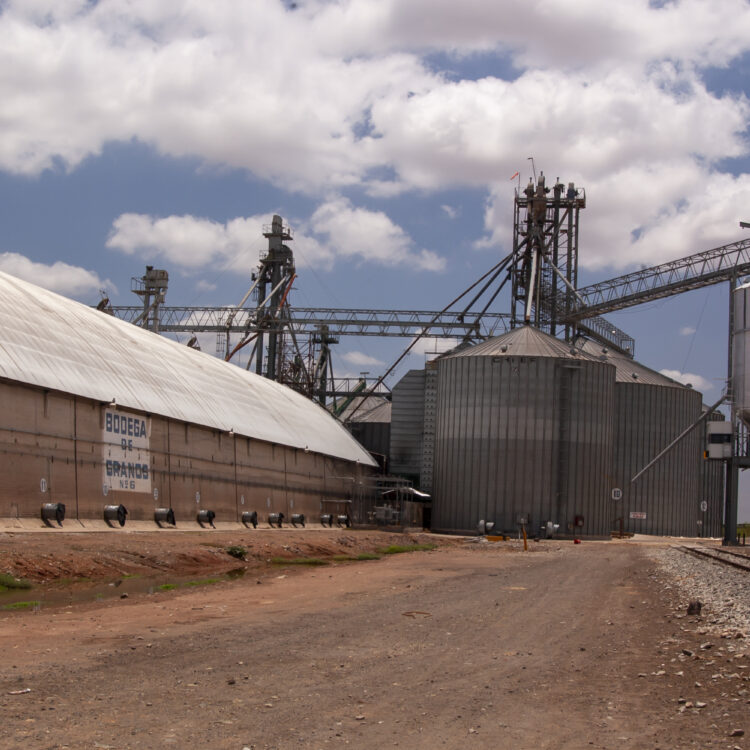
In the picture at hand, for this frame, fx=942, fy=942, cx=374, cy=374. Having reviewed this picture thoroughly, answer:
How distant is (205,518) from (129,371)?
7617 millimetres

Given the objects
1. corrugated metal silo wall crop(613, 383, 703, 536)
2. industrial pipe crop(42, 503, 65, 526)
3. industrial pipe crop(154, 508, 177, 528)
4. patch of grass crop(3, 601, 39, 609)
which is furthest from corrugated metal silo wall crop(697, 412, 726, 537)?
patch of grass crop(3, 601, 39, 609)

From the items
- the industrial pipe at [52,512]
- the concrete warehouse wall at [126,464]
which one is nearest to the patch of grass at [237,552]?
the industrial pipe at [52,512]

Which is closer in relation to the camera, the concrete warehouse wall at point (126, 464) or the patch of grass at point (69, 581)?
the patch of grass at point (69, 581)

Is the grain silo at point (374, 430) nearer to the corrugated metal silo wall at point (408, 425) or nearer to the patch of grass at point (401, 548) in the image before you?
the corrugated metal silo wall at point (408, 425)

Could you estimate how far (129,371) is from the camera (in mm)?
43219

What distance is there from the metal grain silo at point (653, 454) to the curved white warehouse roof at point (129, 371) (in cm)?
2334

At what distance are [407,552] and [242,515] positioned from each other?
10458 millimetres

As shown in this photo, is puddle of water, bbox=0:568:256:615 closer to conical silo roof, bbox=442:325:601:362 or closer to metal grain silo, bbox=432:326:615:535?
metal grain silo, bbox=432:326:615:535

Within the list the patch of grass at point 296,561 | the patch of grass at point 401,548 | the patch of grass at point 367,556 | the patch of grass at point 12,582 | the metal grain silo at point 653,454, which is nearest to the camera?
the patch of grass at point 12,582

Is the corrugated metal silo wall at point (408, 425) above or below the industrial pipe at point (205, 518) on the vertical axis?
above

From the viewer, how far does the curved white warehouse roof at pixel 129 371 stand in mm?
36031

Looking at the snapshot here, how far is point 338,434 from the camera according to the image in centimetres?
7175

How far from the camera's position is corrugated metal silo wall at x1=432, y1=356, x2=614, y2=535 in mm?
65188

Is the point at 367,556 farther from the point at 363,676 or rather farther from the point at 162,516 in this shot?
the point at 363,676
